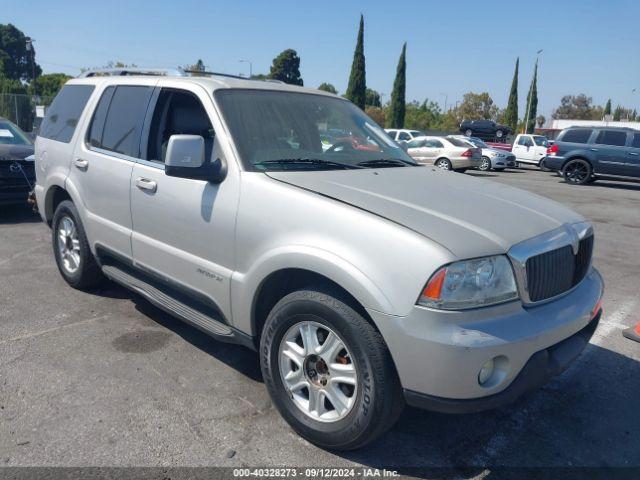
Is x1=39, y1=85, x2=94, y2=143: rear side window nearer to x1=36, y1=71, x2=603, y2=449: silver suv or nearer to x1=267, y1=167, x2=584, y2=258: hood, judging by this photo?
x1=36, y1=71, x2=603, y2=449: silver suv

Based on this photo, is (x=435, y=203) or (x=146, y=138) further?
(x=146, y=138)

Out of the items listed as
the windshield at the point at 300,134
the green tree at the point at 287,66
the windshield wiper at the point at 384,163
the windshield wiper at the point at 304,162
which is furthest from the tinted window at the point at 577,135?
the green tree at the point at 287,66

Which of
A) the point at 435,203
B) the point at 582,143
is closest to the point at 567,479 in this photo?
the point at 435,203

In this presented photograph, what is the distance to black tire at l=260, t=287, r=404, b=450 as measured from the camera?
8.27 feet

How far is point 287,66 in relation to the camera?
69.4 metres

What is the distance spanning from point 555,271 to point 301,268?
1318mm

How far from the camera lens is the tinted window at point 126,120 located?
4.14m

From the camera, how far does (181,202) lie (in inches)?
137

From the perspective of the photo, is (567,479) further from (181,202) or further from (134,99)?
(134,99)

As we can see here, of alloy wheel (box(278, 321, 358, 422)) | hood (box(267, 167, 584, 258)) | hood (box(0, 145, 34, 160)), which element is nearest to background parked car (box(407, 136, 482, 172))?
hood (box(0, 145, 34, 160))

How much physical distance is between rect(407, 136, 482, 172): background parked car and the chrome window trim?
17.3 metres

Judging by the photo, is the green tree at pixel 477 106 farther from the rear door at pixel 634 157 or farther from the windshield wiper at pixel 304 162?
the windshield wiper at pixel 304 162

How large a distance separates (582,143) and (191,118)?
17516mm

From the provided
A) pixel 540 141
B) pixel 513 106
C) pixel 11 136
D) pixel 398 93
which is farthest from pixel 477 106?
pixel 11 136
